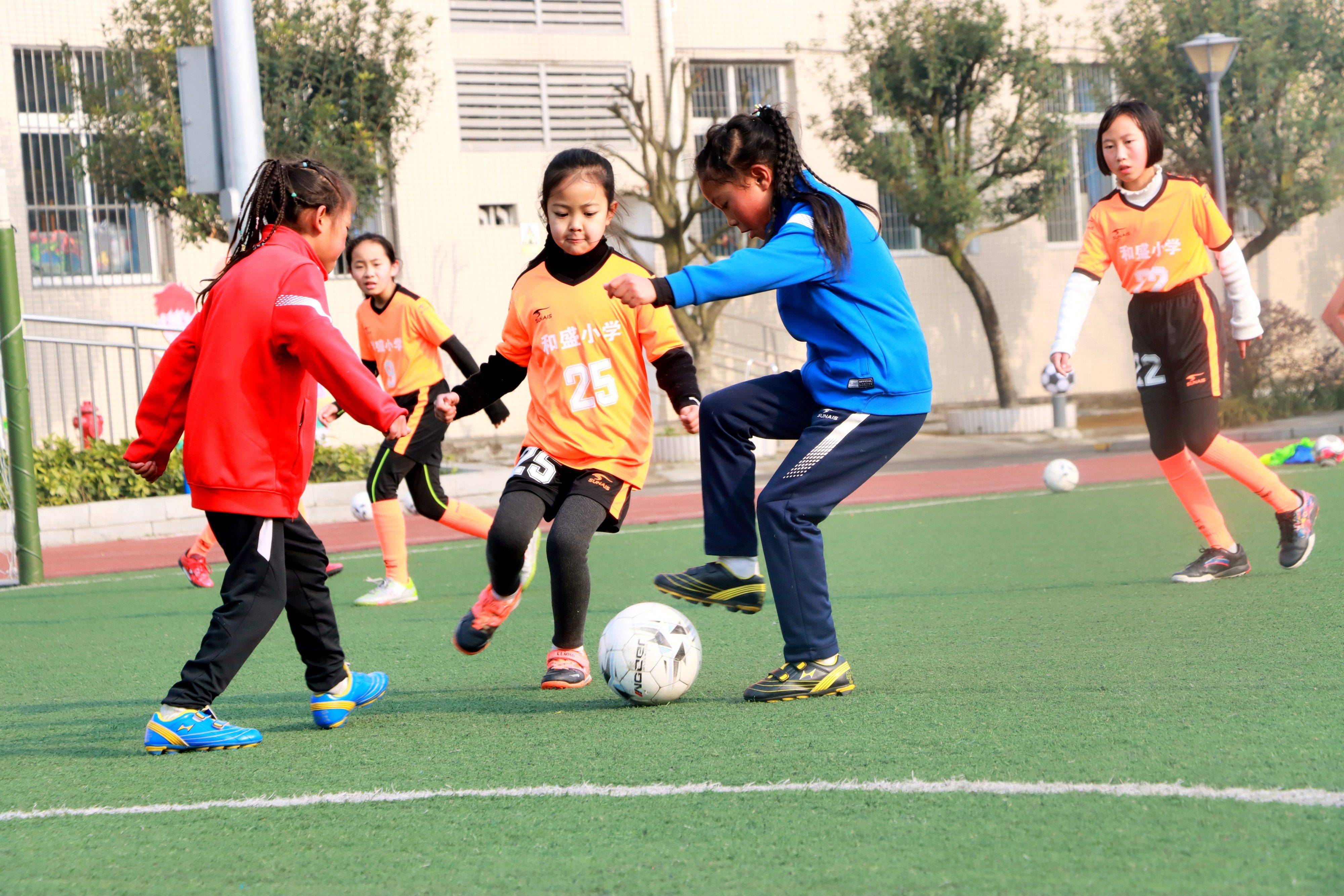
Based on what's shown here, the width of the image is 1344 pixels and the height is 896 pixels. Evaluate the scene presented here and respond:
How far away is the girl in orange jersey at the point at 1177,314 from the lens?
245 inches

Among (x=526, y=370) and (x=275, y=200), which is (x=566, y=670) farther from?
(x=275, y=200)

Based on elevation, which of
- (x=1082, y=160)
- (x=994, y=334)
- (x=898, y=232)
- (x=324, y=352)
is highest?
(x=1082, y=160)

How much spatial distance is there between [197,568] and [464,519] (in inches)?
68.5

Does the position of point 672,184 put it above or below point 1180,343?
above

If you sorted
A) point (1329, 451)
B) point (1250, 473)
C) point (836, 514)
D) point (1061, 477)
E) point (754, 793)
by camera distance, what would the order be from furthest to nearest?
1. point (1329, 451)
2. point (1061, 477)
3. point (836, 514)
4. point (1250, 473)
5. point (754, 793)

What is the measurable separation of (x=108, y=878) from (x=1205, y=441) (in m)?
5.00

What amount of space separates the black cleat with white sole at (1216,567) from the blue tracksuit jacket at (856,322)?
267 cm

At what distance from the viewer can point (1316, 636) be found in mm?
4703

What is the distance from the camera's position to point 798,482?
4.18 m

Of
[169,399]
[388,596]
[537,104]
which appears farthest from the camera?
[537,104]

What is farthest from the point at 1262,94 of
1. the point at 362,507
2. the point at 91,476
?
the point at 91,476

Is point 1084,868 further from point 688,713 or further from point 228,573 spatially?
point 228,573

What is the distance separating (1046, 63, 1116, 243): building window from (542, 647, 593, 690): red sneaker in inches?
764

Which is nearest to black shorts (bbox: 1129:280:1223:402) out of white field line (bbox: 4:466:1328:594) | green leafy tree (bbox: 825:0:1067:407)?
white field line (bbox: 4:466:1328:594)
